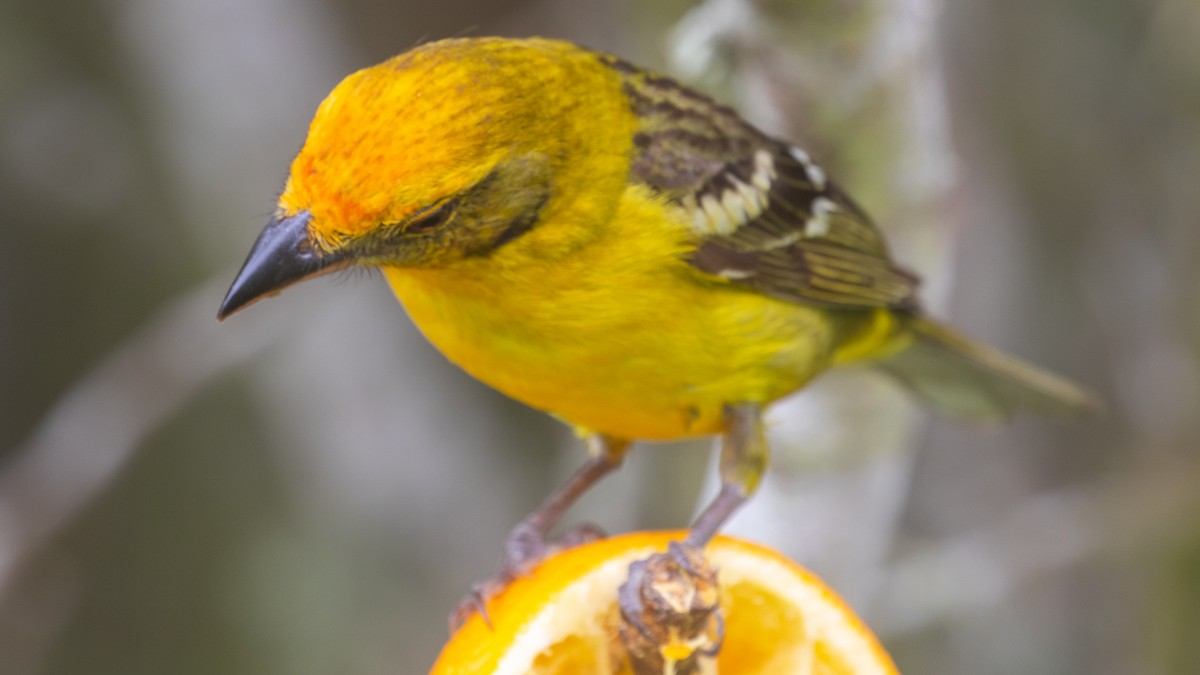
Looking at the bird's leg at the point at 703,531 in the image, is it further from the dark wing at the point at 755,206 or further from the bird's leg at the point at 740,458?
the dark wing at the point at 755,206

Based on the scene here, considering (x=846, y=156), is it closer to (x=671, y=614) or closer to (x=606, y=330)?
(x=606, y=330)

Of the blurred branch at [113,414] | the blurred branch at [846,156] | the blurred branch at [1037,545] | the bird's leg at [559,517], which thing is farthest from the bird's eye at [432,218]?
the blurred branch at [1037,545]

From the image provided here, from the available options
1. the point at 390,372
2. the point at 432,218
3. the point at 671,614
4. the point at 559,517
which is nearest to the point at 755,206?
the point at 559,517

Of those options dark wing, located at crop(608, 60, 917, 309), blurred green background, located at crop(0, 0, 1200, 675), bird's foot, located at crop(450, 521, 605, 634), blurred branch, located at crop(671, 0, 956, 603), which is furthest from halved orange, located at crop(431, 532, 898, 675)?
blurred green background, located at crop(0, 0, 1200, 675)

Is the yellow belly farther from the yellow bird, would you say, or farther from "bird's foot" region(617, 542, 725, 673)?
"bird's foot" region(617, 542, 725, 673)

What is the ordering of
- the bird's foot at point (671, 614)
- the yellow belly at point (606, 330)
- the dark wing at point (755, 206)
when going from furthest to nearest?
the dark wing at point (755, 206) → the yellow belly at point (606, 330) → the bird's foot at point (671, 614)

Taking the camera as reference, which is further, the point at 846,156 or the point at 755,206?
the point at 846,156
